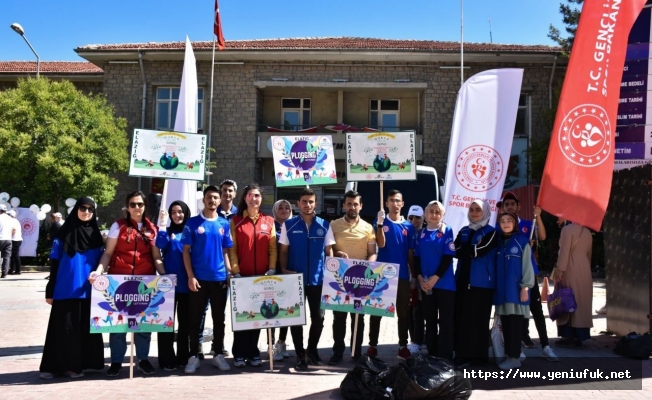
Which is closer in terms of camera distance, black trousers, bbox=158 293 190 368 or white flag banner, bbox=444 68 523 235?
black trousers, bbox=158 293 190 368

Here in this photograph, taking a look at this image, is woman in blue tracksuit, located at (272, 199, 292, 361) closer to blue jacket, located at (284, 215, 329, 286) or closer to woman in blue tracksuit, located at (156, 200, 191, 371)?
blue jacket, located at (284, 215, 329, 286)

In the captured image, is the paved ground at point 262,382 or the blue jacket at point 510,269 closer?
the paved ground at point 262,382

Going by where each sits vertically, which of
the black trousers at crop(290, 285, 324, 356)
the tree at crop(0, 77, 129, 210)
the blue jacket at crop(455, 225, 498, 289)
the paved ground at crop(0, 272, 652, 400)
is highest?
the tree at crop(0, 77, 129, 210)

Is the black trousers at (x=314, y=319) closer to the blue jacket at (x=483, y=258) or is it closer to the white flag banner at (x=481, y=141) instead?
the blue jacket at (x=483, y=258)

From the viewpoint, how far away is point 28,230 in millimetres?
19656

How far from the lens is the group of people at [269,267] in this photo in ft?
21.0

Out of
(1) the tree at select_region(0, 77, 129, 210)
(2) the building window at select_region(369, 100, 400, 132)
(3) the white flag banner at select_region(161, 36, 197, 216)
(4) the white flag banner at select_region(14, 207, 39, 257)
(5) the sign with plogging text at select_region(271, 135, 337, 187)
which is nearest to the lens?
(5) the sign with plogging text at select_region(271, 135, 337, 187)

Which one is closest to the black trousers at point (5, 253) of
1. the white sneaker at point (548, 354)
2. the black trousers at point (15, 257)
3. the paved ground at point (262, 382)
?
the black trousers at point (15, 257)

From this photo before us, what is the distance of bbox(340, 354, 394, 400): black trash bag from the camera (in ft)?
17.9

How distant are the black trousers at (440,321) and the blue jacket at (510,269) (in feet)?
1.82

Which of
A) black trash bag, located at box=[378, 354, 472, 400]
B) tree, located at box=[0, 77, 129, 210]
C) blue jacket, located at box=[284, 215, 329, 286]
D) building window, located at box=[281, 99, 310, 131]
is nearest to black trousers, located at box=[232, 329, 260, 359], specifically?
blue jacket, located at box=[284, 215, 329, 286]

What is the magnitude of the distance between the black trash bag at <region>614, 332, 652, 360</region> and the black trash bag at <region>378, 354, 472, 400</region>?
9.54 feet

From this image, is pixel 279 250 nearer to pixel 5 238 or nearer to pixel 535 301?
pixel 535 301

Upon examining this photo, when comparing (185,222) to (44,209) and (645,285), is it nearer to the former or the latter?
(645,285)
